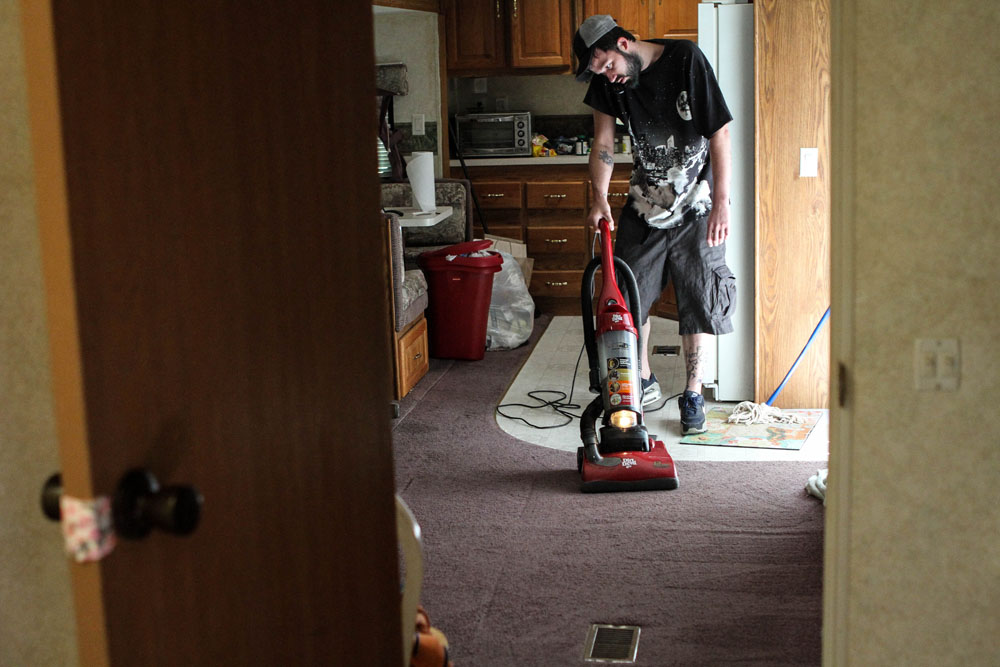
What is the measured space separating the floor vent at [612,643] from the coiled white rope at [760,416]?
1.77 metres

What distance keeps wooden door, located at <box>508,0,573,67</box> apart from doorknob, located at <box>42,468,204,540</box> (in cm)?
605

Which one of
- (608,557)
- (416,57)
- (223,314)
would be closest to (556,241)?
(416,57)

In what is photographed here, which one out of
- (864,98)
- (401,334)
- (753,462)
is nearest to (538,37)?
(401,334)

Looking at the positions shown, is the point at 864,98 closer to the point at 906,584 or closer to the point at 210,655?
the point at 906,584

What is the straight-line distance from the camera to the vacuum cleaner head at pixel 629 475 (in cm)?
342

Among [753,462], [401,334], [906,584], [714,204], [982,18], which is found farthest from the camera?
[401,334]

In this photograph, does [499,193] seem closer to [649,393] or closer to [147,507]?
[649,393]

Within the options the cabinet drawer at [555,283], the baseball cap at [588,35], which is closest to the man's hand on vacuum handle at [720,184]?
the baseball cap at [588,35]

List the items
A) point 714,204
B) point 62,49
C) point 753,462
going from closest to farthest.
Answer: point 62,49 < point 753,462 < point 714,204

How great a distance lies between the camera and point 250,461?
1075mm

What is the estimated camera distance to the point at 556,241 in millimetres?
6625

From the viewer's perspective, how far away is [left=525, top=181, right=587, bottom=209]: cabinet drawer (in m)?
6.54

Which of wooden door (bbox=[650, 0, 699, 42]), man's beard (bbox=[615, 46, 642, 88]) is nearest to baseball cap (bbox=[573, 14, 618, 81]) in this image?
man's beard (bbox=[615, 46, 642, 88])

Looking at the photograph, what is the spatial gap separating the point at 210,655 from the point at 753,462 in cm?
295
